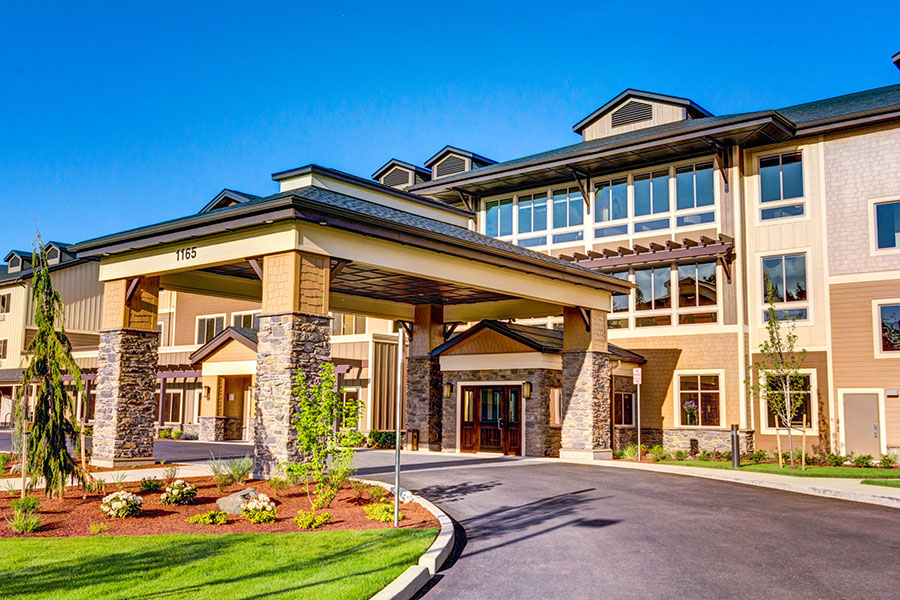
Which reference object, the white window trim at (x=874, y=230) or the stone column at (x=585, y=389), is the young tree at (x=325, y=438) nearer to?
the stone column at (x=585, y=389)

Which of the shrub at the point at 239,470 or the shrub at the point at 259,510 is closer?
the shrub at the point at 259,510

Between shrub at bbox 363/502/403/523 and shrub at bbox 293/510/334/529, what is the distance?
651 mm

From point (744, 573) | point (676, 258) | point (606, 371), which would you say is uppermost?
point (676, 258)

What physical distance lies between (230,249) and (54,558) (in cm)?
876

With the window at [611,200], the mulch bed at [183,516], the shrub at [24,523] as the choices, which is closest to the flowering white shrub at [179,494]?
the mulch bed at [183,516]

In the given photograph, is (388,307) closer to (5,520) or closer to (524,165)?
(524,165)

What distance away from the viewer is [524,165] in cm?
2984

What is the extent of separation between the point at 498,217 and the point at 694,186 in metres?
8.13

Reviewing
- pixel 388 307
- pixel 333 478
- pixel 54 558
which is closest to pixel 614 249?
pixel 388 307

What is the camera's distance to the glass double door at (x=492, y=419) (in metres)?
25.5

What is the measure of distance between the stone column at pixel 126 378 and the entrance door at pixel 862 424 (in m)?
20.3

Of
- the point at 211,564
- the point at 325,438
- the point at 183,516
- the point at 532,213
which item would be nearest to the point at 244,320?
the point at 532,213

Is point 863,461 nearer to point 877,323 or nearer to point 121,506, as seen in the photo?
point 877,323

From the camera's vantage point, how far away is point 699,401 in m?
27.1
